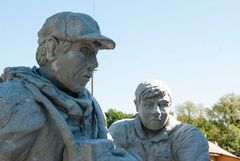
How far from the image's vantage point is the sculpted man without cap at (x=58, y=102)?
118 inches

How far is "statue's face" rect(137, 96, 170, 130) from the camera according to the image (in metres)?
6.25

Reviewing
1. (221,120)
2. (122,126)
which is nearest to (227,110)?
(221,120)

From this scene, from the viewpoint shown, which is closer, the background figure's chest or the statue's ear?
the statue's ear

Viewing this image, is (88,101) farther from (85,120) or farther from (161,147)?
(161,147)

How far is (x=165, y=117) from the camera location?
6.34 meters

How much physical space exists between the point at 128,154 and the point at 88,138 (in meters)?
0.27

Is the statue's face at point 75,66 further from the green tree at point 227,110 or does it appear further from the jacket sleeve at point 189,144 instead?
the green tree at point 227,110

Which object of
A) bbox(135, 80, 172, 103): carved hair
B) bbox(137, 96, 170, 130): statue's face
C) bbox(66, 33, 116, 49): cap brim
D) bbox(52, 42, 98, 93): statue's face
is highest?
bbox(66, 33, 116, 49): cap brim

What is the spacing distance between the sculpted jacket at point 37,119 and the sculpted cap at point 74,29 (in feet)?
0.90

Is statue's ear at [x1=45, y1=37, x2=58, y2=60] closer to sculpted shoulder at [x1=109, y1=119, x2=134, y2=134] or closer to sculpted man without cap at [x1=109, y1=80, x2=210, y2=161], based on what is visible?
sculpted man without cap at [x1=109, y1=80, x2=210, y2=161]

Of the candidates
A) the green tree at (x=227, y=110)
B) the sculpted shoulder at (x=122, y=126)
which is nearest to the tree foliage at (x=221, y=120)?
the green tree at (x=227, y=110)

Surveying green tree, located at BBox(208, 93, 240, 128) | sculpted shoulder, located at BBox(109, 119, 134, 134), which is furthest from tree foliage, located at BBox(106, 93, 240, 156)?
sculpted shoulder, located at BBox(109, 119, 134, 134)

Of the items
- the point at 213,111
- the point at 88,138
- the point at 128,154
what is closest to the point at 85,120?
the point at 88,138

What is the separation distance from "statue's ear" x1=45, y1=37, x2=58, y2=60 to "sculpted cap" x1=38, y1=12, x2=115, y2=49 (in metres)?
0.03
